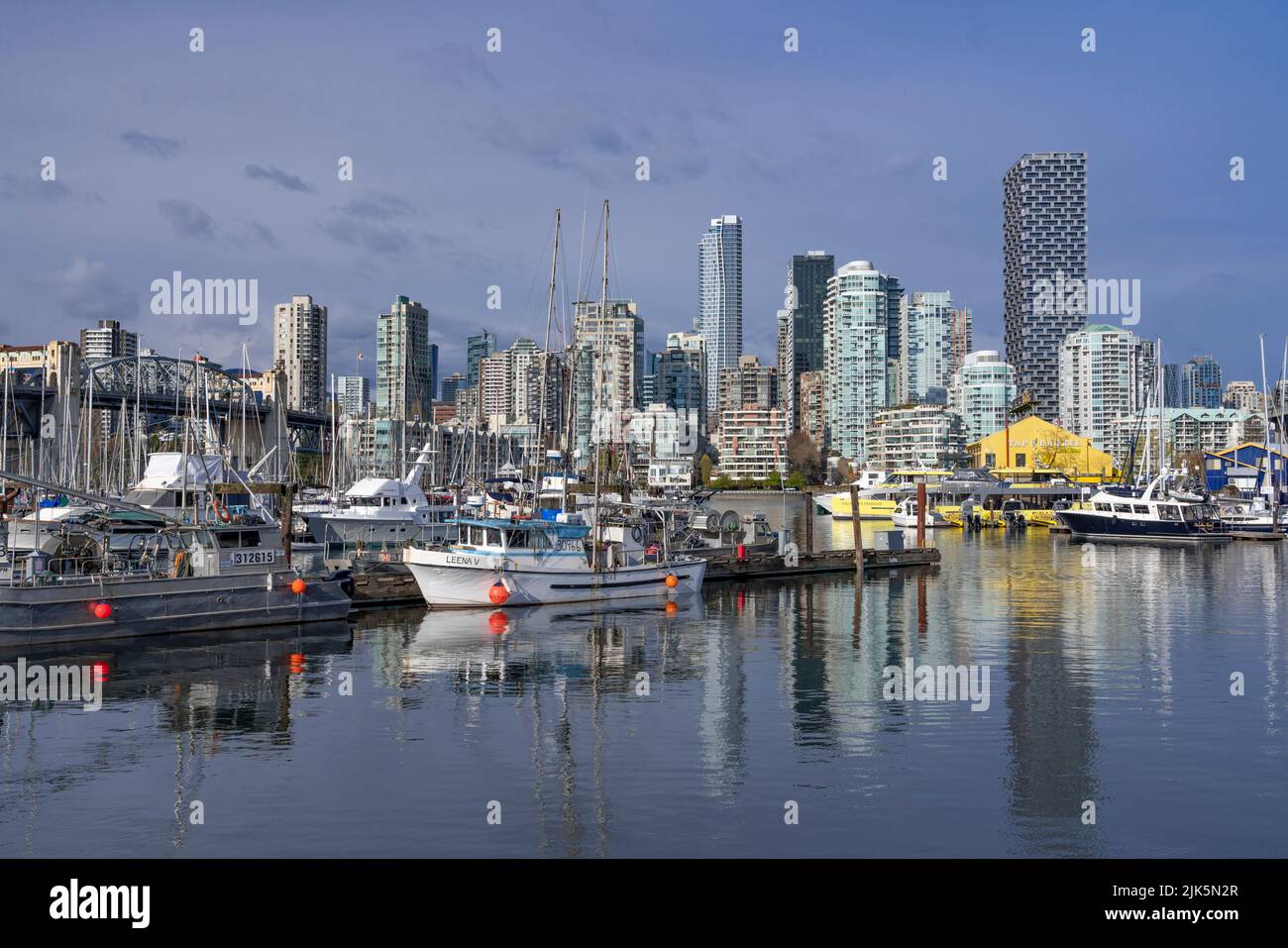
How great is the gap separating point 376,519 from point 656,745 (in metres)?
54.7

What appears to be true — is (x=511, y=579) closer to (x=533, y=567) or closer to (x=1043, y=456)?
(x=533, y=567)

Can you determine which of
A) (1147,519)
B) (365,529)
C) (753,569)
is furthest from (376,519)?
(1147,519)

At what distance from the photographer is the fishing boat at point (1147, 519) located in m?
97.4

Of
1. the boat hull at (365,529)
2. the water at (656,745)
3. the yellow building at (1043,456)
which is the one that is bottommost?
the water at (656,745)

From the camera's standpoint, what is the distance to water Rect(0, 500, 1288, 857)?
19.7 m

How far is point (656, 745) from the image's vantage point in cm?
2570

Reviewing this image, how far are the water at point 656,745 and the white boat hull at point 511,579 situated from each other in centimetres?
245

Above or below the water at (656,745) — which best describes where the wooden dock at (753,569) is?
above

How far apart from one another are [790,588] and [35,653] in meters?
34.8

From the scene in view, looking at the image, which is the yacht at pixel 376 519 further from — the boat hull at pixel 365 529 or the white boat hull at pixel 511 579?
the white boat hull at pixel 511 579

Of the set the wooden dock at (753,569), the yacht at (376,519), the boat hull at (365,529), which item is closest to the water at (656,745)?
the wooden dock at (753,569)

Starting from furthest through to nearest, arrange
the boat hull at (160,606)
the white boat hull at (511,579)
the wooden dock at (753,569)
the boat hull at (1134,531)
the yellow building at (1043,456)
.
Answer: the yellow building at (1043,456), the boat hull at (1134,531), the wooden dock at (753,569), the white boat hull at (511,579), the boat hull at (160,606)

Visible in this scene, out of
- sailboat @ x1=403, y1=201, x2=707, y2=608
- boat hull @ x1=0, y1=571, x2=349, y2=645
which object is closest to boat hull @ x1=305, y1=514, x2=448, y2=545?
sailboat @ x1=403, y1=201, x2=707, y2=608
